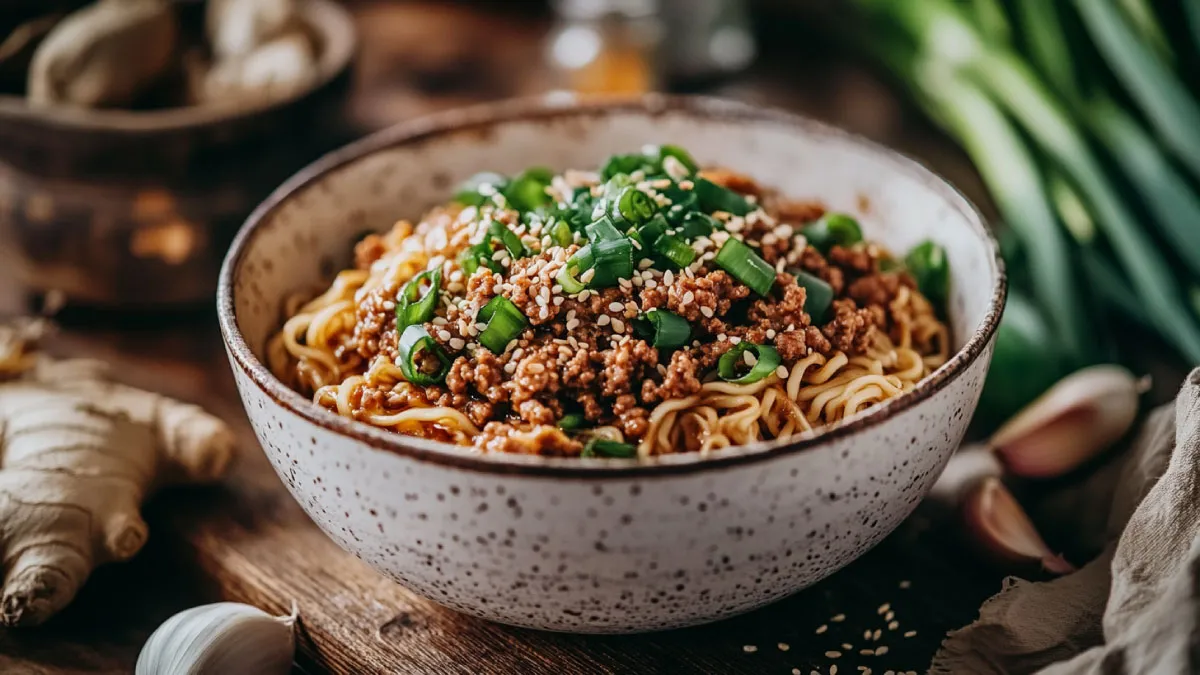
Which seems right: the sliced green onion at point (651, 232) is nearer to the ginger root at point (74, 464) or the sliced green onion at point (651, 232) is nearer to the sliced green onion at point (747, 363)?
the sliced green onion at point (747, 363)

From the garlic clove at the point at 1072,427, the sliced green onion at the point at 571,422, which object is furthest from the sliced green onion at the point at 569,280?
the garlic clove at the point at 1072,427

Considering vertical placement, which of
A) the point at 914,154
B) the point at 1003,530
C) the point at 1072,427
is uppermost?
Answer: the point at 914,154

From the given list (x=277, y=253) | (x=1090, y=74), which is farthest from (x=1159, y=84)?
(x=277, y=253)

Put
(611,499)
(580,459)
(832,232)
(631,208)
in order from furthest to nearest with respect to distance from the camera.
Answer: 1. (832,232)
2. (631,208)
3. (580,459)
4. (611,499)

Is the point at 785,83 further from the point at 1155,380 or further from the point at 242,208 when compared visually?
the point at 242,208

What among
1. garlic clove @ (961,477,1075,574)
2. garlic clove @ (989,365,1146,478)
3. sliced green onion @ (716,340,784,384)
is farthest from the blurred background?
sliced green onion @ (716,340,784,384)

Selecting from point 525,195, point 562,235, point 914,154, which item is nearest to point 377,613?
point 562,235

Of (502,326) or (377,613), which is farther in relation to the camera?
(377,613)

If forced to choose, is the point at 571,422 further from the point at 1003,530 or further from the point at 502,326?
the point at 1003,530
